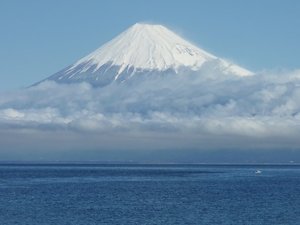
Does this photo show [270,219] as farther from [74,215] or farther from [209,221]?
[74,215]

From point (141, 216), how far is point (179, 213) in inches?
153

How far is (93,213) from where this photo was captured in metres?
63.3

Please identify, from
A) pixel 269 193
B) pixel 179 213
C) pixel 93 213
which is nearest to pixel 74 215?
pixel 93 213

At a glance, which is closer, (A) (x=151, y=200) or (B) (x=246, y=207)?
(B) (x=246, y=207)

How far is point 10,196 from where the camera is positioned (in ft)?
265

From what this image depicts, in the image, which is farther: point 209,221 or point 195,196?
point 195,196

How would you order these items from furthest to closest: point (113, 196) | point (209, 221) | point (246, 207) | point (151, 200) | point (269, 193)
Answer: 1. point (269, 193)
2. point (113, 196)
3. point (151, 200)
4. point (246, 207)
5. point (209, 221)

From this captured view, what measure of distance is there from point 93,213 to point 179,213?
6.62 m

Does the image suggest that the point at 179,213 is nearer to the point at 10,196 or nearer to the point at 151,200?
the point at 151,200

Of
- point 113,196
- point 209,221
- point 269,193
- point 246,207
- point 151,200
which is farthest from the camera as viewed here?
point 269,193

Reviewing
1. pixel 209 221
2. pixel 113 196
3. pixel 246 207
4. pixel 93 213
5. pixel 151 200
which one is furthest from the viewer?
pixel 113 196

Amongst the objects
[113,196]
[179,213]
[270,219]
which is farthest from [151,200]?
[270,219]

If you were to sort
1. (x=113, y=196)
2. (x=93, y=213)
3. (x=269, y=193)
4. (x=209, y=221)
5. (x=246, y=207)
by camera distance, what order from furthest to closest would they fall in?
(x=269, y=193)
(x=113, y=196)
(x=246, y=207)
(x=93, y=213)
(x=209, y=221)

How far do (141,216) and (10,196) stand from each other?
77.3 ft
